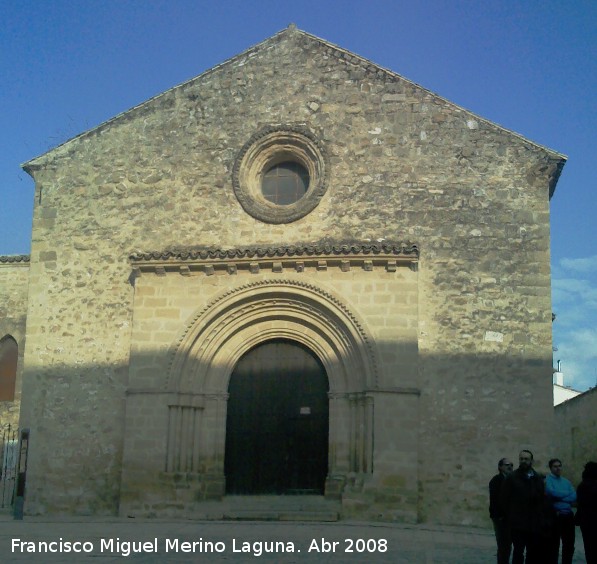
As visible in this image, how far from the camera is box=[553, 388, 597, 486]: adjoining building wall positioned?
18266 millimetres

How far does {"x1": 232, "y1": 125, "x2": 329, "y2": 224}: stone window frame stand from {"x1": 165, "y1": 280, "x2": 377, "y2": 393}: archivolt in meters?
1.31

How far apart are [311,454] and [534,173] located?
5.86m

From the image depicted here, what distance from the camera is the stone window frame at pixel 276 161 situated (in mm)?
13766

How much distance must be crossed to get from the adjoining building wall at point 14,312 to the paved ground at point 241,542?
6.37 meters

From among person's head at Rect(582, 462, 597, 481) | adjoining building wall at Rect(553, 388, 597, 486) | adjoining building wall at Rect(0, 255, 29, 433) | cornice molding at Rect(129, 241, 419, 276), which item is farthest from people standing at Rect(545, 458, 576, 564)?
adjoining building wall at Rect(0, 255, 29, 433)

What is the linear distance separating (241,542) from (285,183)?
651 cm

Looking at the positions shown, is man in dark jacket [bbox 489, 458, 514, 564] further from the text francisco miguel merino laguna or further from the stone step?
the stone step

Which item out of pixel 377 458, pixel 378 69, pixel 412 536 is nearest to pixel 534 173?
pixel 378 69

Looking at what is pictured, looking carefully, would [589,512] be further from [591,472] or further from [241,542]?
[241,542]

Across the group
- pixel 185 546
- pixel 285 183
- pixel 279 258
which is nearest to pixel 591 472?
pixel 185 546

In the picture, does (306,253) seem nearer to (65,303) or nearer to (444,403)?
(444,403)

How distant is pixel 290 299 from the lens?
13.5 metres

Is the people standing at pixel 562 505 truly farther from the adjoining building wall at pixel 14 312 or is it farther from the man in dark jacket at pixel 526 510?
the adjoining building wall at pixel 14 312

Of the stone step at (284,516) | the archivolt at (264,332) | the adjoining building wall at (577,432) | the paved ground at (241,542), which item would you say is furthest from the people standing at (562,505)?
the adjoining building wall at (577,432)
